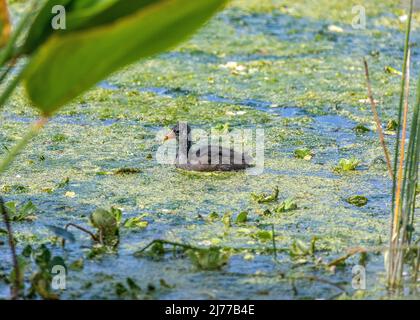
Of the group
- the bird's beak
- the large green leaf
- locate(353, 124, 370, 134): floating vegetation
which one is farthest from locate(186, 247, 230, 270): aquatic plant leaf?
locate(353, 124, 370, 134): floating vegetation

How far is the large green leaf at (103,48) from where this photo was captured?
221cm

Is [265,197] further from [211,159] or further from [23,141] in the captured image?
[23,141]

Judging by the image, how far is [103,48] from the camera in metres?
2.25

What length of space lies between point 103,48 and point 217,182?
7.74ft

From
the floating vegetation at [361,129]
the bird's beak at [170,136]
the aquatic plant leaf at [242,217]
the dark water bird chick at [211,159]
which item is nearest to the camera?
the aquatic plant leaf at [242,217]


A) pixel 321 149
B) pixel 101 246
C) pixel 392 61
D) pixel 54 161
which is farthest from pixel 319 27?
pixel 101 246

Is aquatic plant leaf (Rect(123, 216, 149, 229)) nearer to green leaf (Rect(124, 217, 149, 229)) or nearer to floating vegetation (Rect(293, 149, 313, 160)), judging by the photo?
green leaf (Rect(124, 217, 149, 229))

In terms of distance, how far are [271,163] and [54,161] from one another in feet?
3.69

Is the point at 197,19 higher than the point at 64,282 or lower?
higher

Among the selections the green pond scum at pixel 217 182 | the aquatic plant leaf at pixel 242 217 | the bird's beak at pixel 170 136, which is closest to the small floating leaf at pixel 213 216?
the green pond scum at pixel 217 182

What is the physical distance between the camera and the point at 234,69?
6.96 m

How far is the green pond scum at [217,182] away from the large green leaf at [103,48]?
81cm

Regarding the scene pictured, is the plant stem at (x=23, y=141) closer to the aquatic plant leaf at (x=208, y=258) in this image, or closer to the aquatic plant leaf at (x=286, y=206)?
the aquatic plant leaf at (x=208, y=258)

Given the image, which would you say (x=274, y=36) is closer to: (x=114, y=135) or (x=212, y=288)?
(x=114, y=135)
